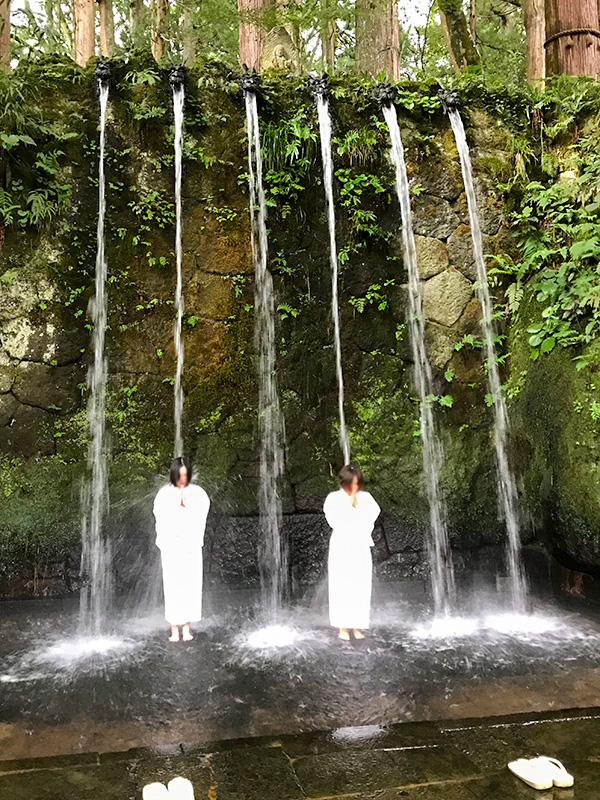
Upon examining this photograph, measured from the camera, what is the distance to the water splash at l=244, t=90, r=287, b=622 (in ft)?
23.0

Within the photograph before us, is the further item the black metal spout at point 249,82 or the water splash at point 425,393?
the black metal spout at point 249,82

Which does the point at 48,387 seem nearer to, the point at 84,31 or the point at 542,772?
the point at 542,772

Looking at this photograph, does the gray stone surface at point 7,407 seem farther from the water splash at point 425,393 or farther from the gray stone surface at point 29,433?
the water splash at point 425,393

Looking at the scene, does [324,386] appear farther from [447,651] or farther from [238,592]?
[447,651]

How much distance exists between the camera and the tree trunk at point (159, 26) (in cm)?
1280

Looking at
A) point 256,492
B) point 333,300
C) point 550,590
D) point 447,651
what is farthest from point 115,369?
point 550,590

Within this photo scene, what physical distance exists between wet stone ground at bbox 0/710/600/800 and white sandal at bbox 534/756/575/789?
0.04 metres

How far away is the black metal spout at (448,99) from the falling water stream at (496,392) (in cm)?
3

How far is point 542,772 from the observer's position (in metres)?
2.96

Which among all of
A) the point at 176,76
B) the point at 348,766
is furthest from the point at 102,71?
the point at 348,766

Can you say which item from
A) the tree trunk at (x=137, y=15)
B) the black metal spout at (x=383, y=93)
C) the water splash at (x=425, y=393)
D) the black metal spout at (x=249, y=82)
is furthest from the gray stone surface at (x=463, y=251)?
the tree trunk at (x=137, y=15)

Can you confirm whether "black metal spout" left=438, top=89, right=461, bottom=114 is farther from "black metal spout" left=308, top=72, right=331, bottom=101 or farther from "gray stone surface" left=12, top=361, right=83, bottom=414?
"gray stone surface" left=12, top=361, right=83, bottom=414

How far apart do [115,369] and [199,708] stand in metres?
4.13

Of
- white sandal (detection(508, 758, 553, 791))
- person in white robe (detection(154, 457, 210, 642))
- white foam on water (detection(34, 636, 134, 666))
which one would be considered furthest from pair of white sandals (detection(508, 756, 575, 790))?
white foam on water (detection(34, 636, 134, 666))
